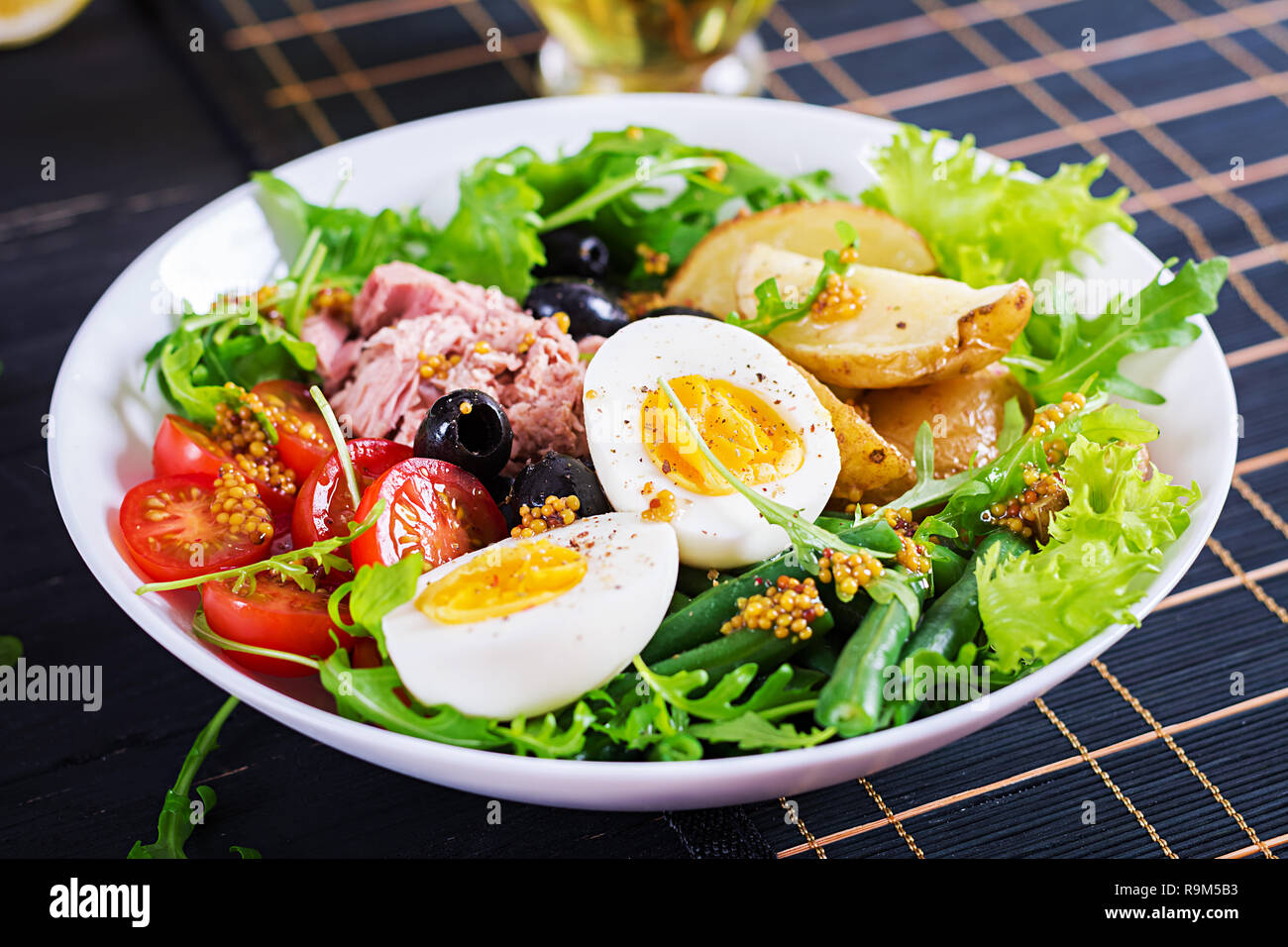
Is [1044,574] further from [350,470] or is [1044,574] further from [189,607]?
[189,607]

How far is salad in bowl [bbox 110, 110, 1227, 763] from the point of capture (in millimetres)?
2105

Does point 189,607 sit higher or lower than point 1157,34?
lower

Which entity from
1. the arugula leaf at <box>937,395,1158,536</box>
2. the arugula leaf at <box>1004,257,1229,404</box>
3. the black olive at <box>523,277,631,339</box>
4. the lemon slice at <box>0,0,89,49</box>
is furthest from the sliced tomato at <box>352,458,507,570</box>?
the lemon slice at <box>0,0,89,49</box>

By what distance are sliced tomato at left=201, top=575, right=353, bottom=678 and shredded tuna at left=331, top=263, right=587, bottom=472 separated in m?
0.58

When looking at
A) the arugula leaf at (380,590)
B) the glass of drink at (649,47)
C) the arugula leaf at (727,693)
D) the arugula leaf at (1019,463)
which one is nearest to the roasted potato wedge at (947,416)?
the arugula leaf at (1019,463)

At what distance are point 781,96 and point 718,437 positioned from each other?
256 centimetres

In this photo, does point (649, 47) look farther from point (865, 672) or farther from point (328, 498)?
point (865, 672)

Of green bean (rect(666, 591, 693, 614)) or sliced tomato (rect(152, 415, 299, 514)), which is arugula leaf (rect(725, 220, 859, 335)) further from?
sliced tomato (rect(152, 415, 299, 514))

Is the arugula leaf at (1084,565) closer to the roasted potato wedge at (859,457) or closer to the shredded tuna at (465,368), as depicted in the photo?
the roasted potato wedge at (859,457)

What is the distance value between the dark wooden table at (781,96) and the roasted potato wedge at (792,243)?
1096 millimetres

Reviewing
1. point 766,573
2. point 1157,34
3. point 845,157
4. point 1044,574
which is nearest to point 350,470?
point 766,573

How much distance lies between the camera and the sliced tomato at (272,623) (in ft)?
7.42
